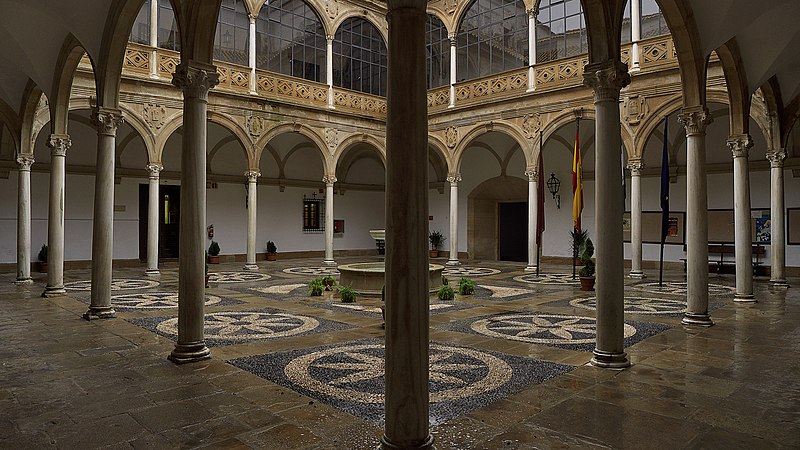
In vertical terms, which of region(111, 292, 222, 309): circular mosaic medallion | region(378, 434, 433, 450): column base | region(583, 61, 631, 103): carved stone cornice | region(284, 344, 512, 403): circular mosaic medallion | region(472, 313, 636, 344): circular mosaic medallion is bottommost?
region(284, 344, 512, 403): circular mosaic medallion

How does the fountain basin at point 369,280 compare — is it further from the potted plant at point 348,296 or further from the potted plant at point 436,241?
A: the potted plant at point 436,241

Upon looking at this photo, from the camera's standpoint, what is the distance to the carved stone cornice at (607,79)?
5250mm

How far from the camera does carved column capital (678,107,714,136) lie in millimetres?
7293

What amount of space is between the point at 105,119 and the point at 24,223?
691 centimetres

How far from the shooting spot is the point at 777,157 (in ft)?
39.2

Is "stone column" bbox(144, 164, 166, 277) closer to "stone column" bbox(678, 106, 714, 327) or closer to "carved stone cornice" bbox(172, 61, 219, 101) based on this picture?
"carved stone cornice" bbox(172, 61, 219, 101)

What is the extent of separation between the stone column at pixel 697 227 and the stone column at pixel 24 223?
44.8 feet

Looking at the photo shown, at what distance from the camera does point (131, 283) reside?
40.6ft

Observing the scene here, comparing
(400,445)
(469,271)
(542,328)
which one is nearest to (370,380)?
(400,445)

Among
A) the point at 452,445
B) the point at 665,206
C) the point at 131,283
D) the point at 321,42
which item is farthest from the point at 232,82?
the point at 452,445

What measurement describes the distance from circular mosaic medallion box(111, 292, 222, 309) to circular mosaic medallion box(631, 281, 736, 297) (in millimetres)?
8973

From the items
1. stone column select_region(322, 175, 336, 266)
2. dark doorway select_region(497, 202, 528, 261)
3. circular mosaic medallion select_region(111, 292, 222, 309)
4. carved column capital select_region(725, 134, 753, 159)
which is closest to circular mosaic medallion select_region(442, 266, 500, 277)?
stone column select_region(322, 175, 336, 266)

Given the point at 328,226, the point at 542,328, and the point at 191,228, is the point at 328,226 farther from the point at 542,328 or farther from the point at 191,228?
the point at 191,228

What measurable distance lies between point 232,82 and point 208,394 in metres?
13.5
